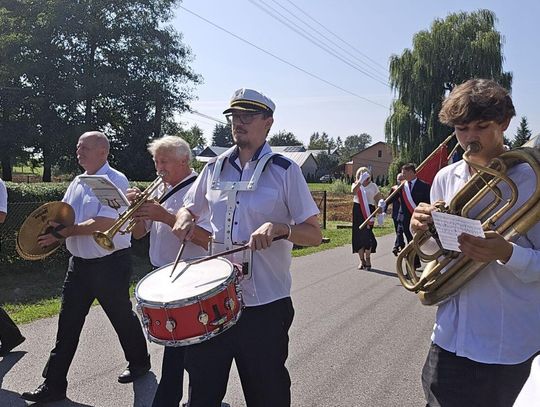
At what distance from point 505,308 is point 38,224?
3313mm

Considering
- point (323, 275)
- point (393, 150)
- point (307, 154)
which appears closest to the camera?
point (323, 275)

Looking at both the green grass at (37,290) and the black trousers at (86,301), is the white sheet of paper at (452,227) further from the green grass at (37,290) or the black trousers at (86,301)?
the green grass at (37,290)

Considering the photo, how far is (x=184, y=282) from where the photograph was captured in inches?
104

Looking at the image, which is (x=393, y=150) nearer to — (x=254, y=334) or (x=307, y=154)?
(x=254, y=334)

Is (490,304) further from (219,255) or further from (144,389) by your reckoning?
(144,389)

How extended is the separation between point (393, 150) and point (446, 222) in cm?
2709

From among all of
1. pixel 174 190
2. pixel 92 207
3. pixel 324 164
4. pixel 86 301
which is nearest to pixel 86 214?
Answer: pixel 92 207

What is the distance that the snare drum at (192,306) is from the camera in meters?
2.44

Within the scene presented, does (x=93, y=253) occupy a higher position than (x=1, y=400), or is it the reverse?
(x=93, y=253)

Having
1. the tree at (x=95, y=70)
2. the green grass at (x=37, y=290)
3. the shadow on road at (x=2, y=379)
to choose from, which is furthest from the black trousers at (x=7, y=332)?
the tree at (x=95, y=70)

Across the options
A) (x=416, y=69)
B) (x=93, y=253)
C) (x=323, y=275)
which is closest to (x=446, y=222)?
(x=93, y=253)

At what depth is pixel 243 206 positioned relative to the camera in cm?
284

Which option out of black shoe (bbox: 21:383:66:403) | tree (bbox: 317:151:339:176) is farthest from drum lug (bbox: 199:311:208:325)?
tree (bbox: 317:151:339:176)

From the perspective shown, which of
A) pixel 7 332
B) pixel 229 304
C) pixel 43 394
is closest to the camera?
pixel 229 304
